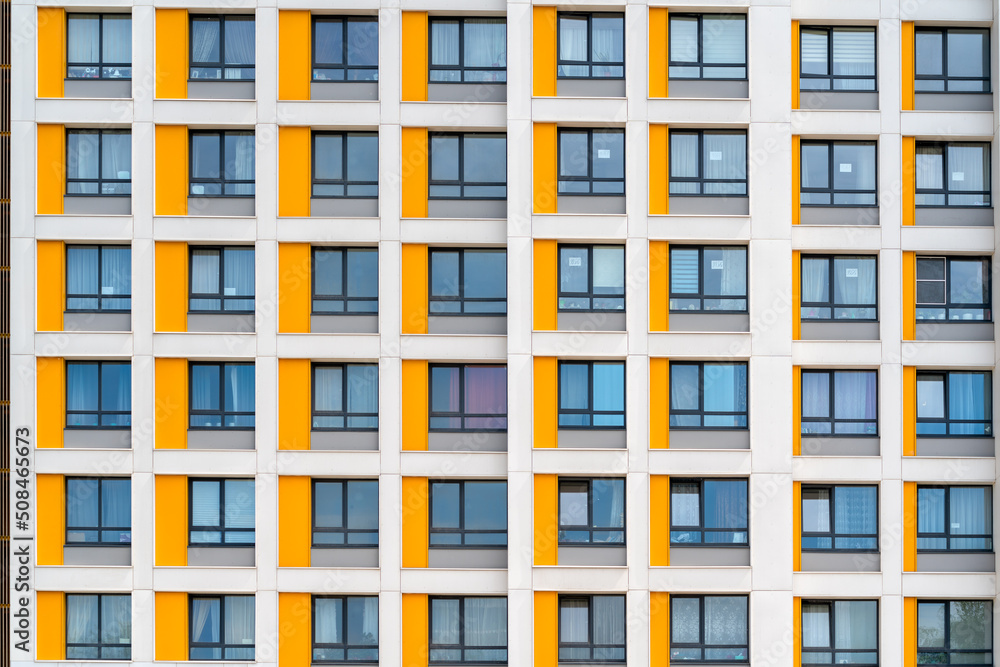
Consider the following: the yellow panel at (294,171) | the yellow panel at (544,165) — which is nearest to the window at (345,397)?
the yellow panel at (294,171)

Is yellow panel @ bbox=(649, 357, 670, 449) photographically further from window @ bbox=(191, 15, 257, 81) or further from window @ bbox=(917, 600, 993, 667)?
window @ bbox=(191, 15, 257, 81)

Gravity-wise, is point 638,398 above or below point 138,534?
above

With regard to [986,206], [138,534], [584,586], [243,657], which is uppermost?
[986,206]

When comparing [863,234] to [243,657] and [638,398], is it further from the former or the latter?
[243,657]

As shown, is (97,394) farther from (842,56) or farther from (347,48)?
(842,56)

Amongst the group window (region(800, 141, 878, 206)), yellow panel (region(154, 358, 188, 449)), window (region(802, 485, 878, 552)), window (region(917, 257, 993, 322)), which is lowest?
window (region(802, 485, 878, 552))

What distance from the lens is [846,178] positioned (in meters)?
20.0

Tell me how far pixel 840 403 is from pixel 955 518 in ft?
12.9

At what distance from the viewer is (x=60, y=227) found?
1941cm

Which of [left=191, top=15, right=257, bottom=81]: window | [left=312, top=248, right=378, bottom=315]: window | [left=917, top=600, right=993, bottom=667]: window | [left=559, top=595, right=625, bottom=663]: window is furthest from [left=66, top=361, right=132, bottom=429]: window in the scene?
[left=917, top=600, right=993, bottom=667]: window

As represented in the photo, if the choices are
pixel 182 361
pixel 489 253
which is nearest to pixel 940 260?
pixel 489 253

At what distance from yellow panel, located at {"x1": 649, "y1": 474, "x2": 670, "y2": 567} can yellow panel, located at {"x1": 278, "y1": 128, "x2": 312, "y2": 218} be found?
1065 cm

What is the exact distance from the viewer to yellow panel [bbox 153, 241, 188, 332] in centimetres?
1938

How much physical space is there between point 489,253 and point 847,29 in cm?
1055
